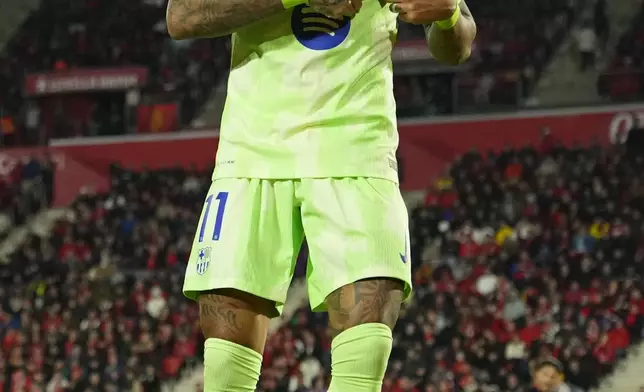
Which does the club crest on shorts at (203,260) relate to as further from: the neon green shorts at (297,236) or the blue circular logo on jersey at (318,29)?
the blue circular logo on jersey at (318,29)

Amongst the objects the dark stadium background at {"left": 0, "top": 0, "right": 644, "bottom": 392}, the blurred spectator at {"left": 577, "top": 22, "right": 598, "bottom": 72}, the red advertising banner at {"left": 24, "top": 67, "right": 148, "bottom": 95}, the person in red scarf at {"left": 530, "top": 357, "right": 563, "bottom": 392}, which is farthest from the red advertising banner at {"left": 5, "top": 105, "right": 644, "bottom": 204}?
the person in red scarf at {"left": 530, "top": 357, "right": 563, "bottom": 392}

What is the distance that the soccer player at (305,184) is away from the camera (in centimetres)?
248

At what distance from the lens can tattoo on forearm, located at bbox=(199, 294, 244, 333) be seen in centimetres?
253

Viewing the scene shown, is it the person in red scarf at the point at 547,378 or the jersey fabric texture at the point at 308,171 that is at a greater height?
the jersey fabric texture at the point at 308,171

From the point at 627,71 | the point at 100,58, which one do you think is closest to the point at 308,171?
the point at 627,71

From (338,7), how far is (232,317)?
2.49 feet

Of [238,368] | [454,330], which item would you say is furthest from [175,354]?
[238,368]

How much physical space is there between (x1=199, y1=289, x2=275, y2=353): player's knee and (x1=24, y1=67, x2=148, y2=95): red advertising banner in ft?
54.5

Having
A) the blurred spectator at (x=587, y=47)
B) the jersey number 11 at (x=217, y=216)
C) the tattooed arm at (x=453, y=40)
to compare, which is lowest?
the jersey number 11 at (x=217, y=216)

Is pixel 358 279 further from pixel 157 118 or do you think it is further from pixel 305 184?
pixel 157 118

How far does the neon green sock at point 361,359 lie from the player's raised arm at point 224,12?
0.73 metres

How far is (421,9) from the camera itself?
2.46 meters

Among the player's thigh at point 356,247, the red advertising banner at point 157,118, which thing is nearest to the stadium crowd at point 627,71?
the red advertising banner at point 157,118

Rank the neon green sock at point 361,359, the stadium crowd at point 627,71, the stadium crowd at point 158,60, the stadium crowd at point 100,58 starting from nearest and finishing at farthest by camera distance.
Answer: the neon green sock at point 361,359, the stadium crowd at point 627,71, the stadium crowd at point 158,60, the stadium crowd at point 100,58
